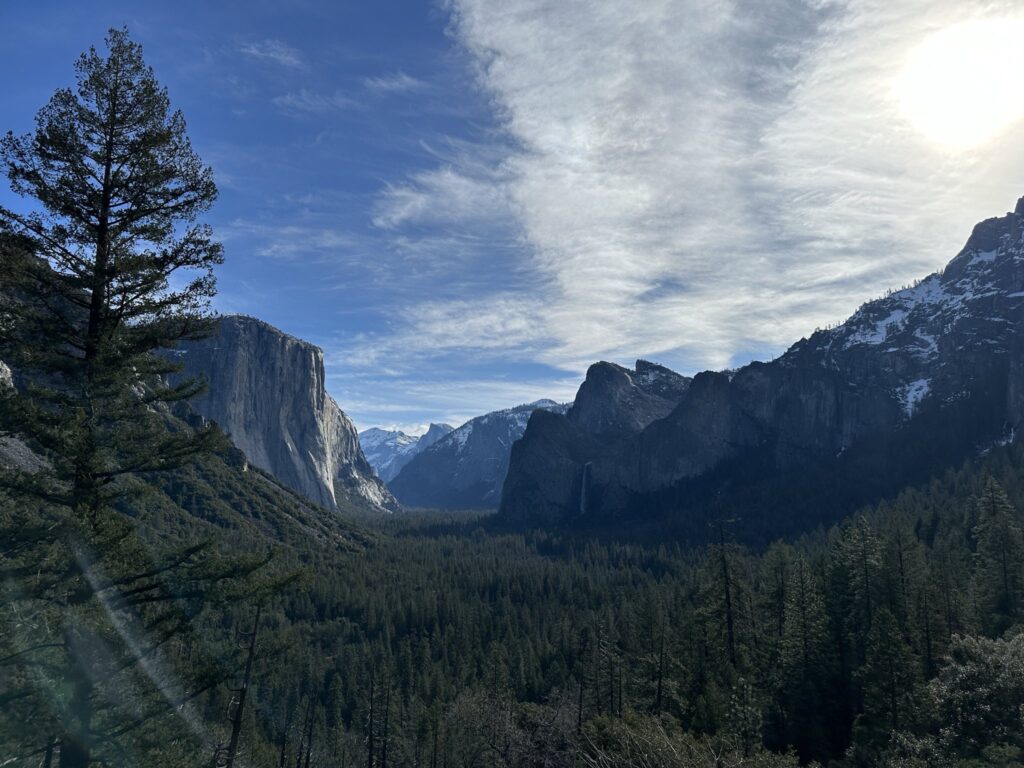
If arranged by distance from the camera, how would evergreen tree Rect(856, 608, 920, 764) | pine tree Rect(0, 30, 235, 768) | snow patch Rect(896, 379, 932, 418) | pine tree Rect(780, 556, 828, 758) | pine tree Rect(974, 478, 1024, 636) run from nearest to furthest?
pine tree Rect(0, 30, 235, 768) → evergreen tree Rect(856, 608, 920, 764) → pine tree Rect(780, 556, 828, 758) → pine tree Rect(974, 478, 1024, 636) → snow patch Rect(896, 379, 932, 418)

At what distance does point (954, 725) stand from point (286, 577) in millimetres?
27504

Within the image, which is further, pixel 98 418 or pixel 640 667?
pixel 640 667

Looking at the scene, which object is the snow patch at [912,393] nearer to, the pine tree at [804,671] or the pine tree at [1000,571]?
the pine tree at [1000,571]

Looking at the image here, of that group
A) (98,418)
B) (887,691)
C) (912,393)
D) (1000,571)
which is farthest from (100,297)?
(912,393)

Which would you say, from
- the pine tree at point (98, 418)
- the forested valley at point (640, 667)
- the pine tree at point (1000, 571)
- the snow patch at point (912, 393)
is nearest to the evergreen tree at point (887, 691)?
the forested valley at point (640, 667)

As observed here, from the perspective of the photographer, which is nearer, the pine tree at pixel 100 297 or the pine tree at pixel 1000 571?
the pine tree at pixel 100 297

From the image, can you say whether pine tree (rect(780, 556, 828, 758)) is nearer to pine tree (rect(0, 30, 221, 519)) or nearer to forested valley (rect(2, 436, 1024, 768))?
forested valley (rect(2, 436, 1024, 768))

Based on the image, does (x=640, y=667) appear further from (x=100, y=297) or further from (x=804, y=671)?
(x=100, y=297)

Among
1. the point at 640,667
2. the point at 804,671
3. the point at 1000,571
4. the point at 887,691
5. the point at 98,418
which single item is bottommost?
the point at 640,667

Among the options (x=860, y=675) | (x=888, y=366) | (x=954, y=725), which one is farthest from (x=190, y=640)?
(x=888, y=366)

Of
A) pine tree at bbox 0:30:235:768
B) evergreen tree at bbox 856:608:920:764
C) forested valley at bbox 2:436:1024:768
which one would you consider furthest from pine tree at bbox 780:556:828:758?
pine tree at bbox 0:30:235:768

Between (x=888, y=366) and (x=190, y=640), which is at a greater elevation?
(x=888, y=366)

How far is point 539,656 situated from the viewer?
273ft

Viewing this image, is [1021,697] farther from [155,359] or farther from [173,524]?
[173,524]
